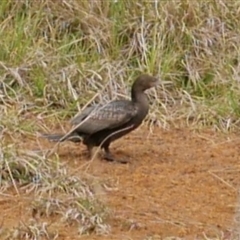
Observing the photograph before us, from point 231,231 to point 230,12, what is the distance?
4473 millimetres

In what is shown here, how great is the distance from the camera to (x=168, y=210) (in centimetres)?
644

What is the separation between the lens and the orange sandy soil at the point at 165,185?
611 cm

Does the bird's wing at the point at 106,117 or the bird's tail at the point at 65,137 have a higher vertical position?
the bird's wing at the point at 106,117

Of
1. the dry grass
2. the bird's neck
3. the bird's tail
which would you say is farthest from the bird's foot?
the dry grass

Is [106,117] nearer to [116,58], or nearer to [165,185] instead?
[165,185]

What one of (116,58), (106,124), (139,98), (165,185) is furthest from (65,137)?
(116,58)

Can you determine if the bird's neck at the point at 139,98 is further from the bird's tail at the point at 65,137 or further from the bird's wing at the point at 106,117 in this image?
the bird's tail at the point at 65,137

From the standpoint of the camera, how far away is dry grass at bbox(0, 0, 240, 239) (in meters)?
8.88

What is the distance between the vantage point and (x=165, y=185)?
23.1 ft

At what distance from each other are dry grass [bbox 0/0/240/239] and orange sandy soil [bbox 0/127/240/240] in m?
0.44

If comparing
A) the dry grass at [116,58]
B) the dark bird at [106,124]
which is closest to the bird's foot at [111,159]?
the dark bird at [106,124]

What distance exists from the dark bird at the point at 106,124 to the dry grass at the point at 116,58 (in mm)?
651

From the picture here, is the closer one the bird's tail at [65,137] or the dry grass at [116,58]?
the bird's tail at [65,137]

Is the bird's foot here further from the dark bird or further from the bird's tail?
the bird's tail
